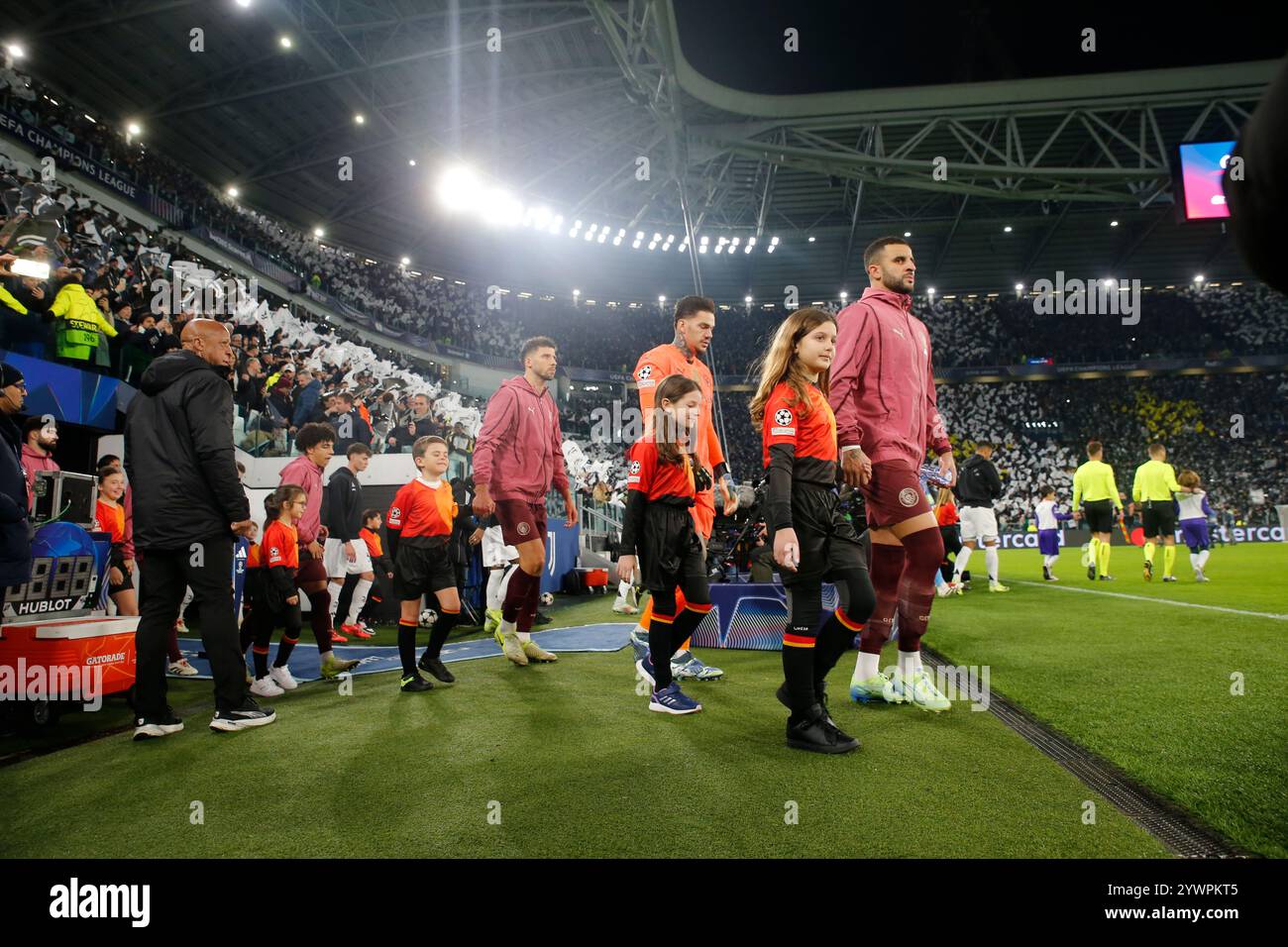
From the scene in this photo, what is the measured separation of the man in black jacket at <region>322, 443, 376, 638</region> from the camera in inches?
268

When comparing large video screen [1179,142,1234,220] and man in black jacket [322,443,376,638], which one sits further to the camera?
large video screen [1179,142,1234,220]

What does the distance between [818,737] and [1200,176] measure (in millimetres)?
15719

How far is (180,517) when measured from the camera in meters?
3.46

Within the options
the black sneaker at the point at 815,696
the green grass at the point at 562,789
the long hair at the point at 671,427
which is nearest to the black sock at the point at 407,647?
the green grass at the point at 562,789

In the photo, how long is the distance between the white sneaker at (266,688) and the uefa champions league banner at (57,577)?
1281mm

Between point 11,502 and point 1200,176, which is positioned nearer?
point 11,502

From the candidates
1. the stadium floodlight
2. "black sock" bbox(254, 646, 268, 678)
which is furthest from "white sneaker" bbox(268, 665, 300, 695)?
the stadium floodlight

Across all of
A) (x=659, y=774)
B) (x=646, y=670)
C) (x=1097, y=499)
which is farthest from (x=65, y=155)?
(x=1097, y=499)

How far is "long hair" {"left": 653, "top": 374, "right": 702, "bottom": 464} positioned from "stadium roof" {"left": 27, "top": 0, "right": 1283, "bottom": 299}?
9.78 m

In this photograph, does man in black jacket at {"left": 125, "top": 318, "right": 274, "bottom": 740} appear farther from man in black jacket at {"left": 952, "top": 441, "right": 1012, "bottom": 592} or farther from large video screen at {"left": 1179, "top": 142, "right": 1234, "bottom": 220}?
large video screen at {"left": 1179, "top": 142, "right": 1234, "bottom": 220}

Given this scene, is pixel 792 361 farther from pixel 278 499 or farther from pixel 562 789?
pixel 278 499

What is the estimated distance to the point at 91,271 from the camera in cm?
984
